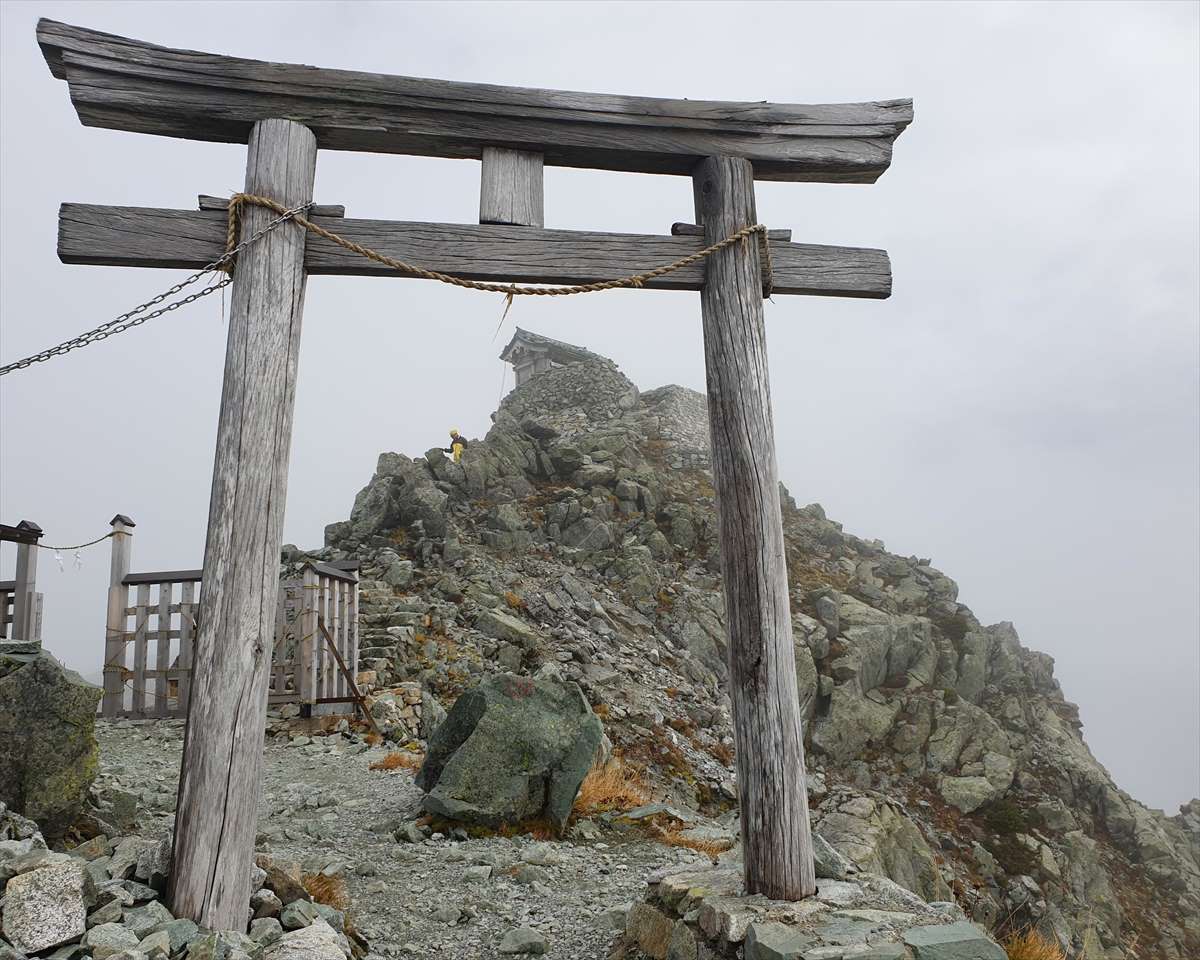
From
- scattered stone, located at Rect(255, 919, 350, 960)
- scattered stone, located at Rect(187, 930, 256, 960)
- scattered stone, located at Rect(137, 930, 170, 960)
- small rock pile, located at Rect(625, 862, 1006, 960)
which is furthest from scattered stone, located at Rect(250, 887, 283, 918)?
small rock pile, located at Rect(625, 862, 1006, 960)

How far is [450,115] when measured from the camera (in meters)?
5.03

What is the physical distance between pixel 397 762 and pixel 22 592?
4.98 meters

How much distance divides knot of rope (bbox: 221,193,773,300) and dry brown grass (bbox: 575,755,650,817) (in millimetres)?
5390

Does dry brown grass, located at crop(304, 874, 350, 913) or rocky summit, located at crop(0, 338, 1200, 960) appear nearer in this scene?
rocky summit, located at crop(0, 338, 1200, 960)

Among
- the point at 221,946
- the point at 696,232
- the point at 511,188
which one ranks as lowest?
the point at 221,946

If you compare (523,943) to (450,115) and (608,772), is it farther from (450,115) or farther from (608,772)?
(450,115)

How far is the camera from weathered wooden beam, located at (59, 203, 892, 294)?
4.43m

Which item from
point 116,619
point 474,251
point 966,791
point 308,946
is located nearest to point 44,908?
point 308,946

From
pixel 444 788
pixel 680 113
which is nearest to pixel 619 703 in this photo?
pixel 444 788

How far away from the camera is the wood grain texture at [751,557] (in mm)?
4492

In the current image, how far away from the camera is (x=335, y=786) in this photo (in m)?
9.39

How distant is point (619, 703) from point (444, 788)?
7.66 meters

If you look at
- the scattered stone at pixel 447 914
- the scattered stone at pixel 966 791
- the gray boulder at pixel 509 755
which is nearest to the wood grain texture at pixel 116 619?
the gray boulder at pixel 509 755

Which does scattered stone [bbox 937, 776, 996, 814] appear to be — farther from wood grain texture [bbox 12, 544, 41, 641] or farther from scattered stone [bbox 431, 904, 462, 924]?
wood grain texture [bbox 12, 544, 41, 641]
